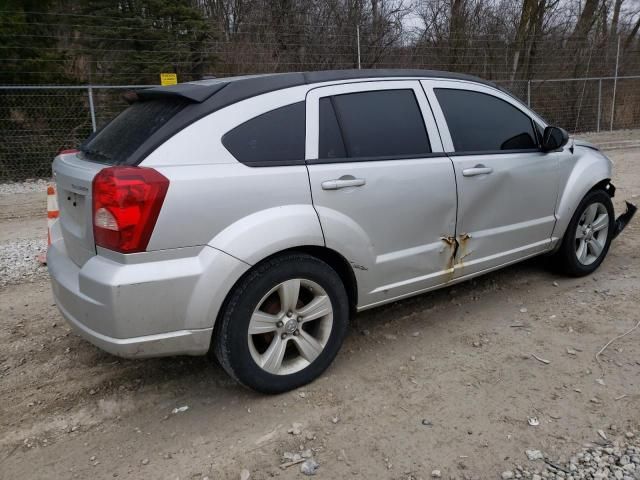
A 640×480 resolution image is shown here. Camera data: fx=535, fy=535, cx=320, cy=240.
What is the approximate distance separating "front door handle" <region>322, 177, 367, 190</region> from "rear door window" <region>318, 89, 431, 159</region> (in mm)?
151

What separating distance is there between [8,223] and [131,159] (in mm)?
5889

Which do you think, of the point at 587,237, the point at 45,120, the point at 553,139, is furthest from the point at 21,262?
the point at 45,120

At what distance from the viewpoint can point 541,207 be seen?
4.19 metres

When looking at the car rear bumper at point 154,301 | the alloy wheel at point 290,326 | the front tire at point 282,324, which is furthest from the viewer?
the alloy wheel at point 290,326

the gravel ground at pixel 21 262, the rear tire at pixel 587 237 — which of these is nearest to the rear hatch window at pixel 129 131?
the gravel ground at pixel 21 262

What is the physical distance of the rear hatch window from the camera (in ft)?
9.02

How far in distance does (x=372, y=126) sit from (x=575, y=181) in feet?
6.92

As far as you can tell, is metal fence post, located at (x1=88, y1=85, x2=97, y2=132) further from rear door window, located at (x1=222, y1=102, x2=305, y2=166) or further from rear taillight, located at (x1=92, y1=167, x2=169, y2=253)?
rear taillight, located at (x1=92, y1=167, x2=169, y2=253)

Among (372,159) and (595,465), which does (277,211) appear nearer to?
(372,159)

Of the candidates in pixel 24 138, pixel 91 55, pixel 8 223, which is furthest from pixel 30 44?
pixel 8 223

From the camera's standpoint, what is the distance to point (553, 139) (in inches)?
163

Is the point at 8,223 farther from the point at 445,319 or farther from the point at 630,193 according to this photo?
the point at 630,193

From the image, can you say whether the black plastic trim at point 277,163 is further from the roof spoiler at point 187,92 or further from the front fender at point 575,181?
the front fender at point 575,181

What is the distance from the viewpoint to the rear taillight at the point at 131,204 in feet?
8.16
